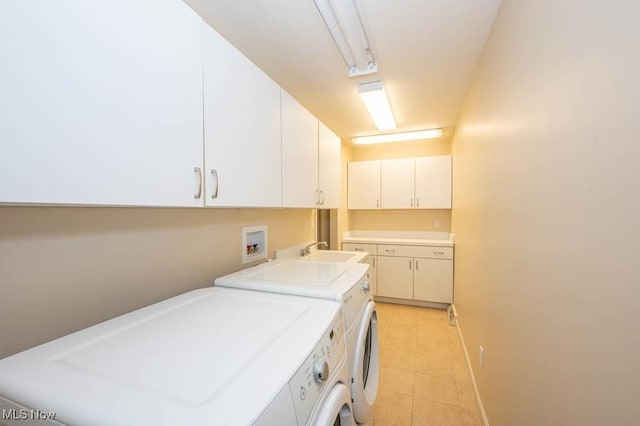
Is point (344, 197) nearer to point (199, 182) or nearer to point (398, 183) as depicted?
point (398, 183)

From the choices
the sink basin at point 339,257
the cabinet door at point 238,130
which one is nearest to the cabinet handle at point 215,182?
the cabinet door at point 238,130

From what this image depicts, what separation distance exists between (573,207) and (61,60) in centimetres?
138

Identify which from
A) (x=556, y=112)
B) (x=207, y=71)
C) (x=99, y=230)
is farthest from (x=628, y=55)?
(x=99, y=230)

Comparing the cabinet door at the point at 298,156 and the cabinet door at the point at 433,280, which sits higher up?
the cabinet door at the point at 298,156

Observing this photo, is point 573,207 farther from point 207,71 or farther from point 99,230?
point 99,230

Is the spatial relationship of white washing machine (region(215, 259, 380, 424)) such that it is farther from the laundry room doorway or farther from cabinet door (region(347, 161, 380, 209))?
cabinet door (region(347, 161, 380, 209))

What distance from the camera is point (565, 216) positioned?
29.8 inches

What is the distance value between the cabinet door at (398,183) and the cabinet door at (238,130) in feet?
8.54

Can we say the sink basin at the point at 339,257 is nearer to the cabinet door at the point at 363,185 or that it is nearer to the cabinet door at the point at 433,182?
the cabinet door at the point at 363,185

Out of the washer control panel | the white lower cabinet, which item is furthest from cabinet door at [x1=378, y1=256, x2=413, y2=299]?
the washer control panel

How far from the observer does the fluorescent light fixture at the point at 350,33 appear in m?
1.29

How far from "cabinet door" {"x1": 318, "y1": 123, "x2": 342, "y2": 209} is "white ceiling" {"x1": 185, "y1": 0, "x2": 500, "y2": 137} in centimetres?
44

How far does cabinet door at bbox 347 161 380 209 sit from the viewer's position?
3.80 metres

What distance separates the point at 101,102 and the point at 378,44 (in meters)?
1.61
